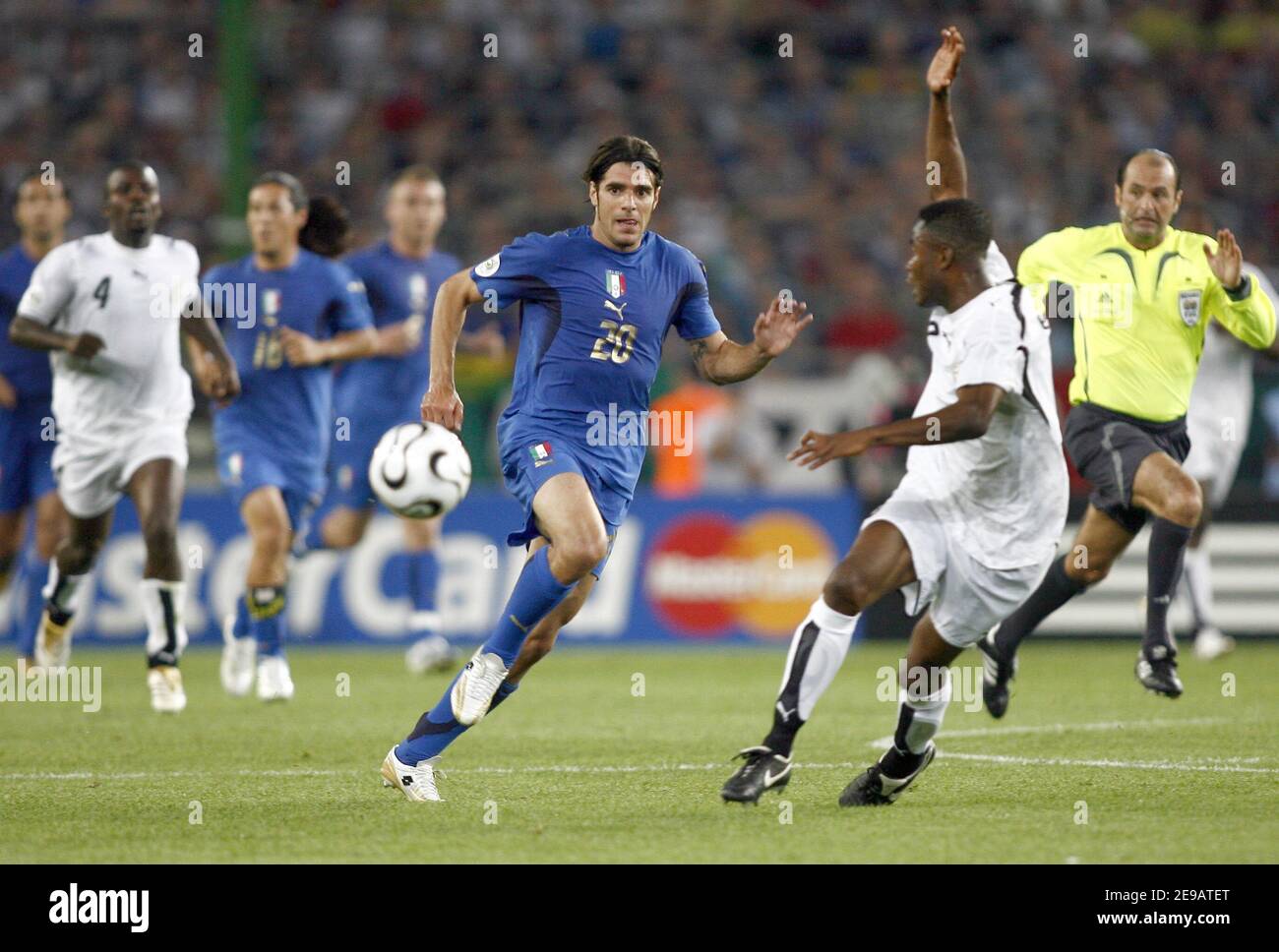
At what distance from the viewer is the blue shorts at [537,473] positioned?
6605mm

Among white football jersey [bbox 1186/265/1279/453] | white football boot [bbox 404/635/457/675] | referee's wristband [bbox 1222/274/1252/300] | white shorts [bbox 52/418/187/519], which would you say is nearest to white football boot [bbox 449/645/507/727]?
white shorts [bbox 52/418/187/519]

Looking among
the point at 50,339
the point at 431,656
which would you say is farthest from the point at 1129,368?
the point at 50,339

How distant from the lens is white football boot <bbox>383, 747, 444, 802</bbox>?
6.54 meters

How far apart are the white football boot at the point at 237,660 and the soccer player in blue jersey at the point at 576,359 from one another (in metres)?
3.98

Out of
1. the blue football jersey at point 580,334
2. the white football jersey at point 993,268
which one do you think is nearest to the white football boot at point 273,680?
the blue football jersey at point 580,334

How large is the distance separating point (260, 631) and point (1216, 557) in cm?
716

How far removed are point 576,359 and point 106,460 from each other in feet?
13.4

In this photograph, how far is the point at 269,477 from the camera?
1038cm

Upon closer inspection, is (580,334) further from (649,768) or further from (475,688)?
(649,768)

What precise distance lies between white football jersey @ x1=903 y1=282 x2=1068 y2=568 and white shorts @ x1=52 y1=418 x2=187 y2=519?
4700mm

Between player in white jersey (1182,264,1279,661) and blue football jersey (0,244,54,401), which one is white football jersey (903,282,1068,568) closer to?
player in white jersey (1182,264,1279,661)

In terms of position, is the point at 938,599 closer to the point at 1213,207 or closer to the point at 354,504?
the point at 354,504

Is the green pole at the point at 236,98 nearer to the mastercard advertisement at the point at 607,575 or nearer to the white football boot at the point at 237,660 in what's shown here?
the mastercard advertisement at the point at 607,575

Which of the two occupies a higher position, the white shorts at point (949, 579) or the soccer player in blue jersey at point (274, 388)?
the soccer player in blue jersey at point (274, 388)
